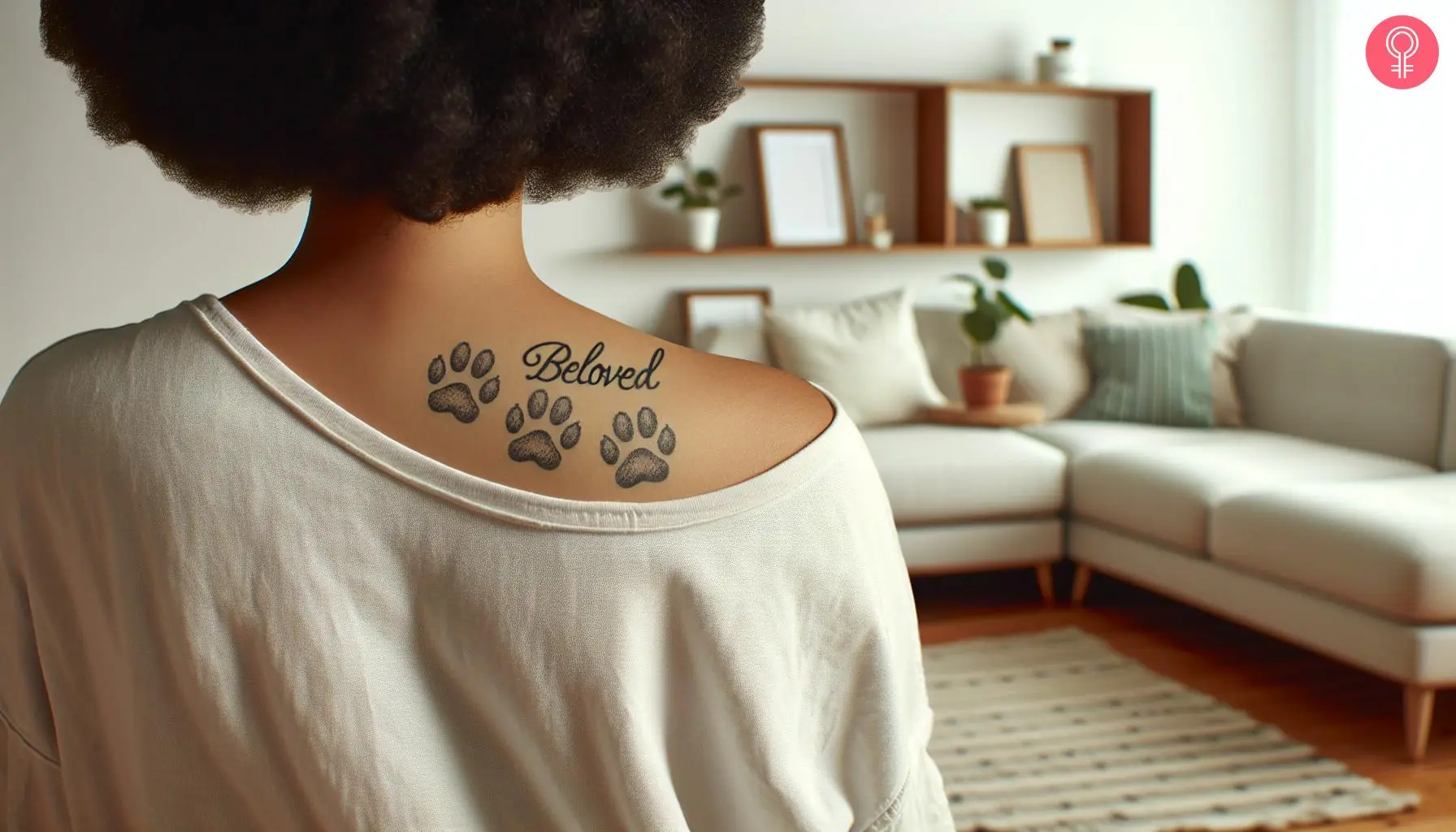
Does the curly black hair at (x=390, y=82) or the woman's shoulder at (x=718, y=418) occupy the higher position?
the curly black hair at (x=390, y=82)

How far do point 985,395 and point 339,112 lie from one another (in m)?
3.65

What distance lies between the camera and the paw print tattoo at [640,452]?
648 mm

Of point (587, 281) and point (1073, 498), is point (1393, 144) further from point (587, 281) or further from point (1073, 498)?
point (587, 281)

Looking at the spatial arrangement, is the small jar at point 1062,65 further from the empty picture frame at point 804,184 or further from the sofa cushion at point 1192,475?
the sofa cushion at point 1192,475

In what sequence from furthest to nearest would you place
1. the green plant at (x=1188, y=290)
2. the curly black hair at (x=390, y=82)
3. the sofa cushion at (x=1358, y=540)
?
1. the green plant at (x=1188, y=290)
2. the sofa cushion at (x=1358, y=540)
3. the curly black hair at (x=390, y=82)

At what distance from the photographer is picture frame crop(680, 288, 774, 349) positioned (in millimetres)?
4504

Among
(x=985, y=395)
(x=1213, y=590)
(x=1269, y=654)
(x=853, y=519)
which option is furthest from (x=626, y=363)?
(x=985, y=395)

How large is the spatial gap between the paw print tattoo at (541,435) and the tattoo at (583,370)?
0.01 m

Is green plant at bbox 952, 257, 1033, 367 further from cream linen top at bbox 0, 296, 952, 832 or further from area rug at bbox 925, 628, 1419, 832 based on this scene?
cream linen top at bbox 0, 296, 952, 832

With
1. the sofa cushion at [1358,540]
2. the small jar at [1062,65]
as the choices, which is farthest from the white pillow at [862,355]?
the sofa cushion at [1358,540]

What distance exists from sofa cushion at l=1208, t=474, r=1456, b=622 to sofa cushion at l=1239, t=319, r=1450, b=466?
37 cm

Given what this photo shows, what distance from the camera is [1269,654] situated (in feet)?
10.8

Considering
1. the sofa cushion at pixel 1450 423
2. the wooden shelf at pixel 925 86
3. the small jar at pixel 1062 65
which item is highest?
the small jar at pixel 1062 65

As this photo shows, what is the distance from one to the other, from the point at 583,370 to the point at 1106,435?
3504 millimetres
